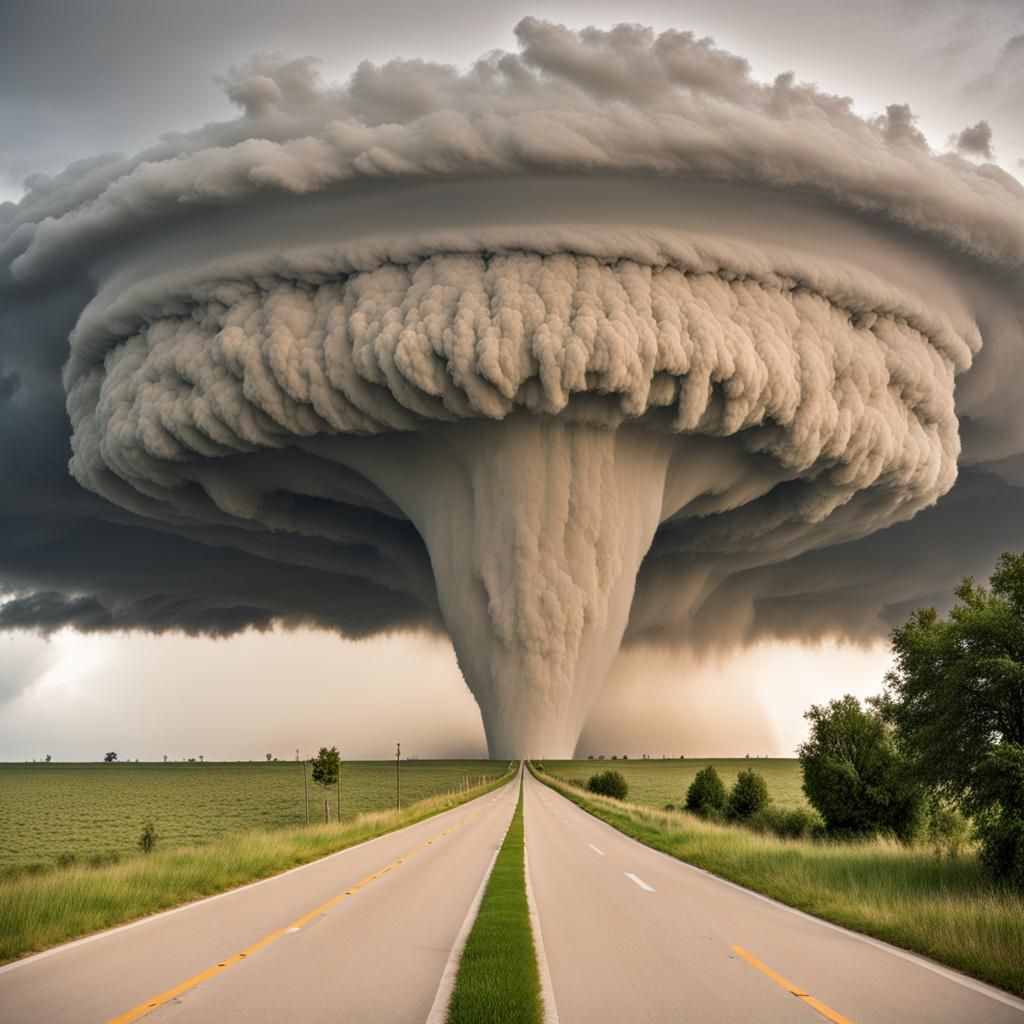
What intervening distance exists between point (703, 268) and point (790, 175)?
288 inches

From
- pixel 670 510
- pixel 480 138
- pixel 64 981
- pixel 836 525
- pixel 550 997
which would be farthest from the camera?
pixel 836 525

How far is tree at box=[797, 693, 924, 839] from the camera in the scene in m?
27.3


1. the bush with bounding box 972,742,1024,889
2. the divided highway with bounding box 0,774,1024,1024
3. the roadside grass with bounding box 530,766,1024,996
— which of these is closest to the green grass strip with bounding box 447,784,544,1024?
the divided highway with bounding box 0,774,1024,1024

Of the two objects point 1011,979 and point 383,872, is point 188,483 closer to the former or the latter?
point 383,872

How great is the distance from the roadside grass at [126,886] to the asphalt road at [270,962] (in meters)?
0.49

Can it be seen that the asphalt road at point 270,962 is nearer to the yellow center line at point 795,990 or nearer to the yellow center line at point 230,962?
the yellow center line at point 230,962

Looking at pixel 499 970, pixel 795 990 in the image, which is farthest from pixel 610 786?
pixel 795 990

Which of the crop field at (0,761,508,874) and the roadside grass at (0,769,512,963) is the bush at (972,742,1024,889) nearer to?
the roadside grass at (0,769,512,963)

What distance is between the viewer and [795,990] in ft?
27.0

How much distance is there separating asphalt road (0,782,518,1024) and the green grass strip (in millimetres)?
299

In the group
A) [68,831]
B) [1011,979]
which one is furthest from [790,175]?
[1011,979]

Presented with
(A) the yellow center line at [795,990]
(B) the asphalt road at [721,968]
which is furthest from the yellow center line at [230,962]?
(A) the yellow center line at [795,990]

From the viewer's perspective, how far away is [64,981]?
8.51 metres

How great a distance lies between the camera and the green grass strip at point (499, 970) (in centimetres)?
720
